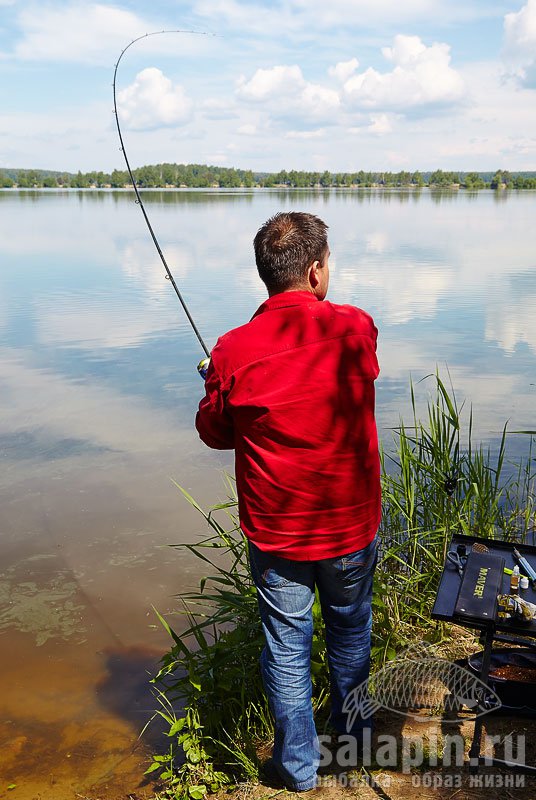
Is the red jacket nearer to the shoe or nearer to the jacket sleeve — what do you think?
the jacket sleeve

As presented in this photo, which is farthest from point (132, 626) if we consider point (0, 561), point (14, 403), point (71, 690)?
point (14, 403)

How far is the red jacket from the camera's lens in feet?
7.20

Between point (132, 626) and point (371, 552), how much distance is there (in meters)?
2.52

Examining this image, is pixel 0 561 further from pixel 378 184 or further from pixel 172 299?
pixel 378 184

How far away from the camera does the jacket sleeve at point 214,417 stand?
226 centimetres

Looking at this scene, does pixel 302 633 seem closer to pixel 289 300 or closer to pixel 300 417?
pixel 300 417

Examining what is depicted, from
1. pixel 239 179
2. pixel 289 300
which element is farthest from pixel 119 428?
pixel 239 179

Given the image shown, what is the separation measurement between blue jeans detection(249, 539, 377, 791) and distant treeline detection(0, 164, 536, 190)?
241 ft

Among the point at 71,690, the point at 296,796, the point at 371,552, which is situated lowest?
the point at 71,690

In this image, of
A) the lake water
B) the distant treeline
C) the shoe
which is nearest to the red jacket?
the shoe

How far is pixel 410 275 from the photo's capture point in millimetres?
15680

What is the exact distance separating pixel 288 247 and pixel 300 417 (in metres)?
0.50

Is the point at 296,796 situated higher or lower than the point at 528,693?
lower

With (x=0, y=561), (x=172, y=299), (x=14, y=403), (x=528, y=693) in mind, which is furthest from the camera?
(x=172, y=299)
